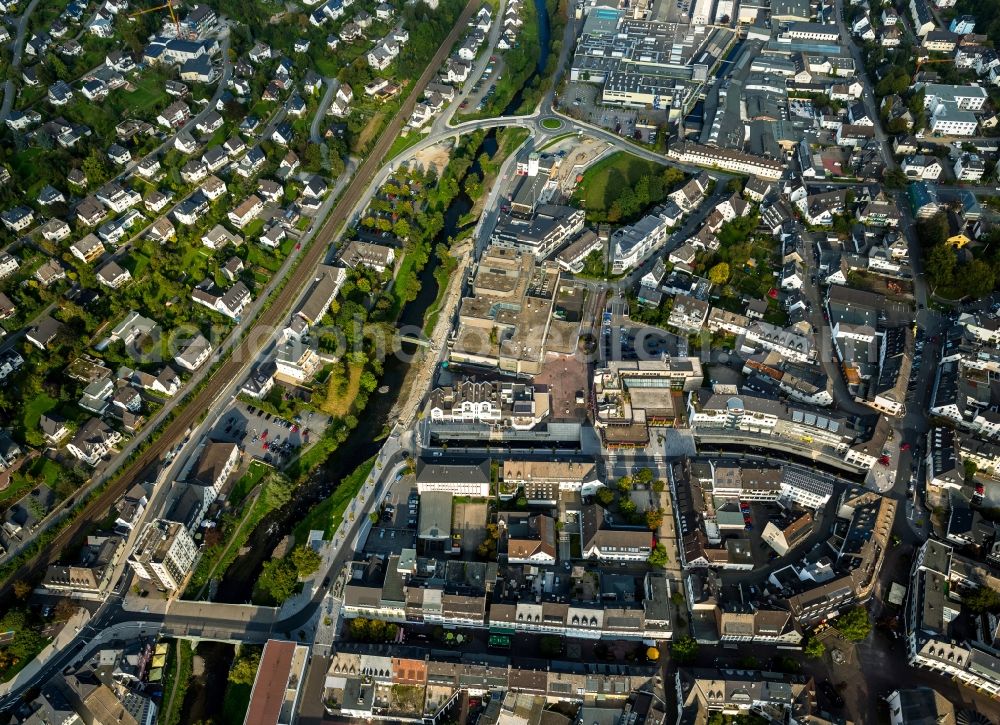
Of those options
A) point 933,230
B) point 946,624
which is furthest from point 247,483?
point 933,230

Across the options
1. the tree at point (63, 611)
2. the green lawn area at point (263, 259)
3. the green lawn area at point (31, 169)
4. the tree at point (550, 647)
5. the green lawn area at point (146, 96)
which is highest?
the green lawn area at point (146, 96)

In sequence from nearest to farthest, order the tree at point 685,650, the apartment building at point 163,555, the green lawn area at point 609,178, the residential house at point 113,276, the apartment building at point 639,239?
1. the tree at point 685,650
2. the apartment building at point 163,555
3. the residential house at point 113,276
4. the apartment building at point 639,239
5. the green lawn area at point 609,178

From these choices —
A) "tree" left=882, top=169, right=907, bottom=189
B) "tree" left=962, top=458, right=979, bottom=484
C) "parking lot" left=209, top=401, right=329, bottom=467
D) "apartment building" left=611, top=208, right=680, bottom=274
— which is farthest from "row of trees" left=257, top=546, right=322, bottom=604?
"tree" left=882, top=169, right=907, bottom=189

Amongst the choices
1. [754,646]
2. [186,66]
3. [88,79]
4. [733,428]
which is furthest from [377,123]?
[754,646]

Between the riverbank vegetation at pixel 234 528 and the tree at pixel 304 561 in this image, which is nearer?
the tree at pixel 304 561

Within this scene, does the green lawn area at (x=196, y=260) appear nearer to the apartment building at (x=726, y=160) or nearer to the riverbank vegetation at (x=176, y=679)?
the riverbank vegetation at (x=176, y=679)

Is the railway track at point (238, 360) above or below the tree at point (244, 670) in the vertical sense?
above

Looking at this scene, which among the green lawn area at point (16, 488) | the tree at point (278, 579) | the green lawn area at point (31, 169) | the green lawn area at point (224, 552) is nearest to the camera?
the tree at point (278, 579)

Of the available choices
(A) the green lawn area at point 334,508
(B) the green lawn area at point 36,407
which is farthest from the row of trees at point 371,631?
(B) the green lawn area at point 36,407
